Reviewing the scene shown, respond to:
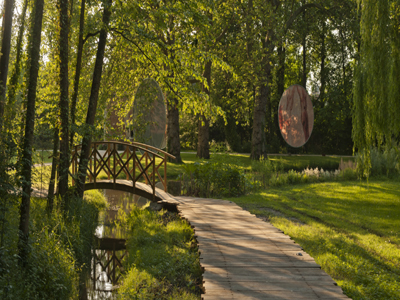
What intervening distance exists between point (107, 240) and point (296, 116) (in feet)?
33.3

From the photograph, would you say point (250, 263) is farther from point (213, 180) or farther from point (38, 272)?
point (213, 180)

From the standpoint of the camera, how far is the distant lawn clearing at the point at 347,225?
5.39 m

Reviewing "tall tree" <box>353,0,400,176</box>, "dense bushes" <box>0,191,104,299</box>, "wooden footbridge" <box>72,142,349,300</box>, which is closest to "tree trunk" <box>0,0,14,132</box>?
"dense bushes" <box>0,191,104,299</box>

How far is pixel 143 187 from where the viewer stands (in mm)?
10391

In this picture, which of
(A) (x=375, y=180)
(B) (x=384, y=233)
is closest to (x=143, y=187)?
(B) (x=384, y=233)

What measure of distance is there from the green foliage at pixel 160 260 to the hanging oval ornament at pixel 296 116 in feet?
27.2

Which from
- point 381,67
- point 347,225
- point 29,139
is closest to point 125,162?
point 29,139

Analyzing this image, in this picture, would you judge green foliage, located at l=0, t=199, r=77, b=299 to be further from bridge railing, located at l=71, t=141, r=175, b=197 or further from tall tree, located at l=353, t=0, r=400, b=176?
tall tree, located at l=353, t=0, r=400, b=176

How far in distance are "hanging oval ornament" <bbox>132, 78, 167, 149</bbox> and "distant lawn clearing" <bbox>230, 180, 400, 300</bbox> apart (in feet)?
10.8

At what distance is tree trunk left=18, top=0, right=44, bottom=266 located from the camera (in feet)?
17.2

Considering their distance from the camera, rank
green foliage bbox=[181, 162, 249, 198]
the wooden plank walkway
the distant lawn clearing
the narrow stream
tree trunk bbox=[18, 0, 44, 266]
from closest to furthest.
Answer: the wooden plank walkway
tree trunk bbox=[18, 0, 44, 266]
the distant lawn clearing
the narrow stream
green foliage bbox=[181, 162, 249, 198]

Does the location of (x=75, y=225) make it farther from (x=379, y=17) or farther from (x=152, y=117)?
(x=379, y=17)

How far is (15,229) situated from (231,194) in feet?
25.3

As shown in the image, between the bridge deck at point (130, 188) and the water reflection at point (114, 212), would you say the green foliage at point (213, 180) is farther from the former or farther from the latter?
the bridge deck at point (130, 188)
